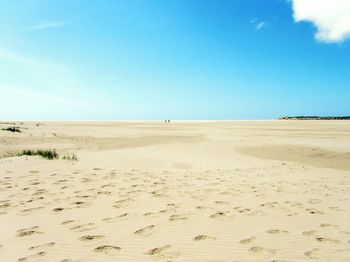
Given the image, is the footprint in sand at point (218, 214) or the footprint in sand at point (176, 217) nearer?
the footprint in sand at point (176, 217)

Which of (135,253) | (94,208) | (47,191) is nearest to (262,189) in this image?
(94,208)

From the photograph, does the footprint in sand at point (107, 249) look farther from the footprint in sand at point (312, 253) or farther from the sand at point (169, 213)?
the footprint in sand at point (312, 253)

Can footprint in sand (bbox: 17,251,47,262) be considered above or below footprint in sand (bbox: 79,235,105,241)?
above

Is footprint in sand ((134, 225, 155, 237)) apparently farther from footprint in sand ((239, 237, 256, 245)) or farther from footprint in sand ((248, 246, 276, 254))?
footprint in sand ((248, 246, 276, 254))

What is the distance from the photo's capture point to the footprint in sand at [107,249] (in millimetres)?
4555

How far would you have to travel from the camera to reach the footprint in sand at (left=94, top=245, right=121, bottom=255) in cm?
455

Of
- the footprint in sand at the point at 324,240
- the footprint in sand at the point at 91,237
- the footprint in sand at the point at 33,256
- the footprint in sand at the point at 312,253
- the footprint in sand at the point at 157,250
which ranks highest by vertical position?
the footprint in sand at the point at 33,256

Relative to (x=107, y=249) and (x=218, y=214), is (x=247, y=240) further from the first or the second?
(x=107, y=249)

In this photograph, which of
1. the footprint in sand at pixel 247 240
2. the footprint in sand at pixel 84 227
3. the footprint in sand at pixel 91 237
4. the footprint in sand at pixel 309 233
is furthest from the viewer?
the footprint in sand at pixel 84 227

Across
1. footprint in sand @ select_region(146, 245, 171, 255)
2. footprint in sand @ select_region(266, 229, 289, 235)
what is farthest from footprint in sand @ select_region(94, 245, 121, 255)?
footprint in sand @ select_region(266, 229, 289, 235)

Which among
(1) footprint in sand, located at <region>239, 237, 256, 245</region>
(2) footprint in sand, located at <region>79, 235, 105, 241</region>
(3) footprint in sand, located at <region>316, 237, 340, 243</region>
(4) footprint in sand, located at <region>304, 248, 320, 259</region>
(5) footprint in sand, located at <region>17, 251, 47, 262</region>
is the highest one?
(5) footprint in sand, located at <region>17, 251, 47, 262</region>

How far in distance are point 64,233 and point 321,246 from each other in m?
3.98

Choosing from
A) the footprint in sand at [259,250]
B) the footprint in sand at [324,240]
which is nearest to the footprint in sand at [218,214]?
the footprint in sand at [259,250]

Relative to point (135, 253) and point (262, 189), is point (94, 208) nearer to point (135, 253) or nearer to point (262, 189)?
point (135, 253)
